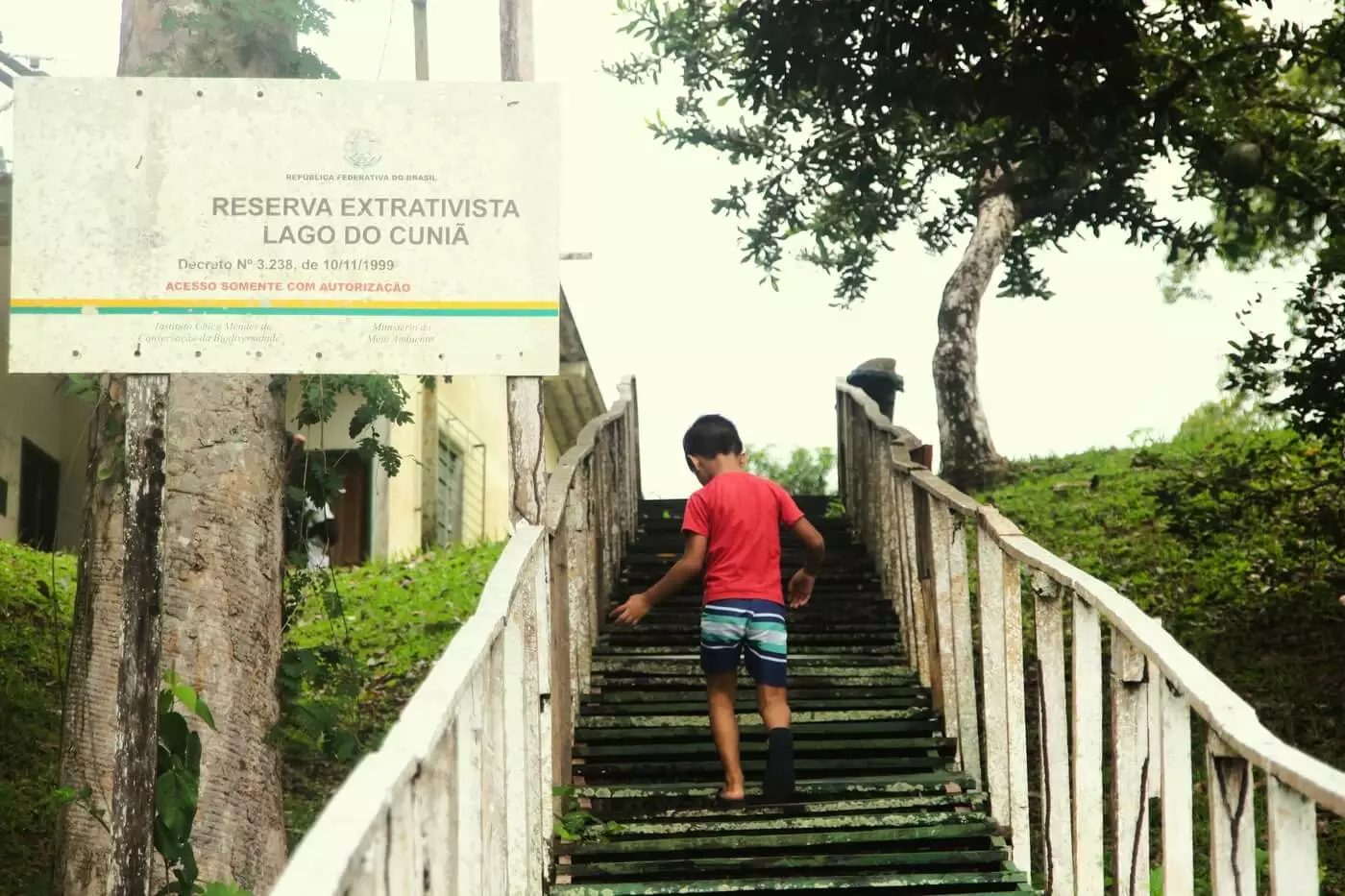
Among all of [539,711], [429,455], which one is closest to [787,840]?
[539,711]

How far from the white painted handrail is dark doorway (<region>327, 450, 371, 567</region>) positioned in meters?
9.92

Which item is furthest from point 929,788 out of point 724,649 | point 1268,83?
point 1268,83

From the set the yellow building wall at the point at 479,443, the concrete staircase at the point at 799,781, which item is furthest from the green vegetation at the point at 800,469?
the concrete staircase at the point at 799,781

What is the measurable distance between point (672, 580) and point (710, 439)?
647 mm

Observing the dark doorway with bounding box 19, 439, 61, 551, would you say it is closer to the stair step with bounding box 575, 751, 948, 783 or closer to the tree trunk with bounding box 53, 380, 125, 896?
the tree trunk with bounding box 53, 380, 125, 896

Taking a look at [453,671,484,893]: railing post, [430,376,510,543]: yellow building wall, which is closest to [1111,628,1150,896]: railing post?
[453,671,484,893]: railing post

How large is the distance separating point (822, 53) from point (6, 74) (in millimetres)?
8802

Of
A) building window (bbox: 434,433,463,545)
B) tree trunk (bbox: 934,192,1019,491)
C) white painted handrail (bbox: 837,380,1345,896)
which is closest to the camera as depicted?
white painted handrail (bbox: 837,380,1345,896)

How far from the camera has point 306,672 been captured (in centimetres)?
706

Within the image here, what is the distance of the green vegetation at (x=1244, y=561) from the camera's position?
10.3m

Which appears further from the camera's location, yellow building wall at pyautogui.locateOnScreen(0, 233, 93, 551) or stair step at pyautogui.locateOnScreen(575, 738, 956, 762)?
yellow building wall at pyautogui.locateOnScreen(0, 233, 93, 551)

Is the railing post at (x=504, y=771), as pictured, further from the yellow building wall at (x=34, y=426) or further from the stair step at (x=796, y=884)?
the yellow building wall at (x=34, y=426)

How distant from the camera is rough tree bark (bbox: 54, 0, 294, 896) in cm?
671

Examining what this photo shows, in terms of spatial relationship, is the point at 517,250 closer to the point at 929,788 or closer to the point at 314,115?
the point at 314,115
